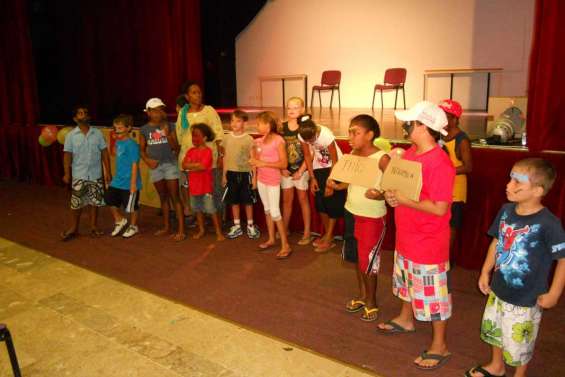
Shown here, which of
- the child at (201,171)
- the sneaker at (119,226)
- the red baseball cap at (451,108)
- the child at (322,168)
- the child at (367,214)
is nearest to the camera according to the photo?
the child at (367,214)

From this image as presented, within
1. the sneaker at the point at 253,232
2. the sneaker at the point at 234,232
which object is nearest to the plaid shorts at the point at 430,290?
the sneaker at the point at 253,232

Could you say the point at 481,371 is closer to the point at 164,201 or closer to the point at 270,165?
the point at 270,165

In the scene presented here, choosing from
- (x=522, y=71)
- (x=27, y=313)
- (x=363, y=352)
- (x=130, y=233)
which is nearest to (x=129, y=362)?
(x=27, y=313)

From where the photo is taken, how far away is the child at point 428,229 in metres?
2.48

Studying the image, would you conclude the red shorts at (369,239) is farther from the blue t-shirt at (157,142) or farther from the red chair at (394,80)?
the red chair at (394,80)

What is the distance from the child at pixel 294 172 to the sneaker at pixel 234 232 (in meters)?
0.54

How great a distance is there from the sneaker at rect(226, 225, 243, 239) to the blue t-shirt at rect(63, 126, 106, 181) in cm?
156

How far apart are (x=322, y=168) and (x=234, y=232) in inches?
50.0

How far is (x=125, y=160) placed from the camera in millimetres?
5047

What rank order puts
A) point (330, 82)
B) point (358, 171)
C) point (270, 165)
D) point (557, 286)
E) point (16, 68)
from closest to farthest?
point (557, 286)
point (358, 171)
point (270, 165)
point (16, 68)
point (330, 82)

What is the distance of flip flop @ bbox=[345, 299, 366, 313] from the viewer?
330cm

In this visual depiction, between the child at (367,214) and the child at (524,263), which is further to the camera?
the child at (367,214)

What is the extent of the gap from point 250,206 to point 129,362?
2.44 metres

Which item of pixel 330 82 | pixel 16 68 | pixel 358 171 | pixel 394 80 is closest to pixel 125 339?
→ pixel 358 171
